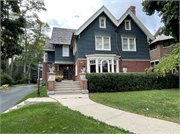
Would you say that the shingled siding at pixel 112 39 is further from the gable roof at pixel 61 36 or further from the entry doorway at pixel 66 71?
the gable roof at pixel 61 36

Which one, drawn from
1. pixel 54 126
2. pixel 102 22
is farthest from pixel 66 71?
pixel 54 126

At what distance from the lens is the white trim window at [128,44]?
44.8ft

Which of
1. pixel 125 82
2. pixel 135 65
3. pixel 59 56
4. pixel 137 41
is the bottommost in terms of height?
pixel 125 82

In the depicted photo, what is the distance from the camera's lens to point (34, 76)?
3006 centimetres

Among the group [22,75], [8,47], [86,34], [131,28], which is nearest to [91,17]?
[86,34]

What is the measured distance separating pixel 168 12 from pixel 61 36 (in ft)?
43.8

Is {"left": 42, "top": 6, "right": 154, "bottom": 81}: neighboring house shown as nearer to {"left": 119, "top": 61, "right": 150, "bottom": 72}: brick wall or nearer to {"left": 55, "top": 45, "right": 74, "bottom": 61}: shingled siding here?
{"left": 119, "top": 61, "right": 150, "bottom": 72}: brick wall

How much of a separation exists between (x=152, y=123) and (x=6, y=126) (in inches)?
159

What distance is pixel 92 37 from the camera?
12812 millimetres

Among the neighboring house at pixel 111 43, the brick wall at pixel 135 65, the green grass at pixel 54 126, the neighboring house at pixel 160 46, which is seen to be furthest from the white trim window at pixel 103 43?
the green grass at pixel 54 126

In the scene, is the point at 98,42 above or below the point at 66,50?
above

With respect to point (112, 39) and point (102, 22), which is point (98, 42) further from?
point (102, 22)

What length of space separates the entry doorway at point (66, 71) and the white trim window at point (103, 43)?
239 inches

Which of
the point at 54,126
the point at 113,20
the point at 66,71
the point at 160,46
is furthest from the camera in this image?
the point at 160,46
